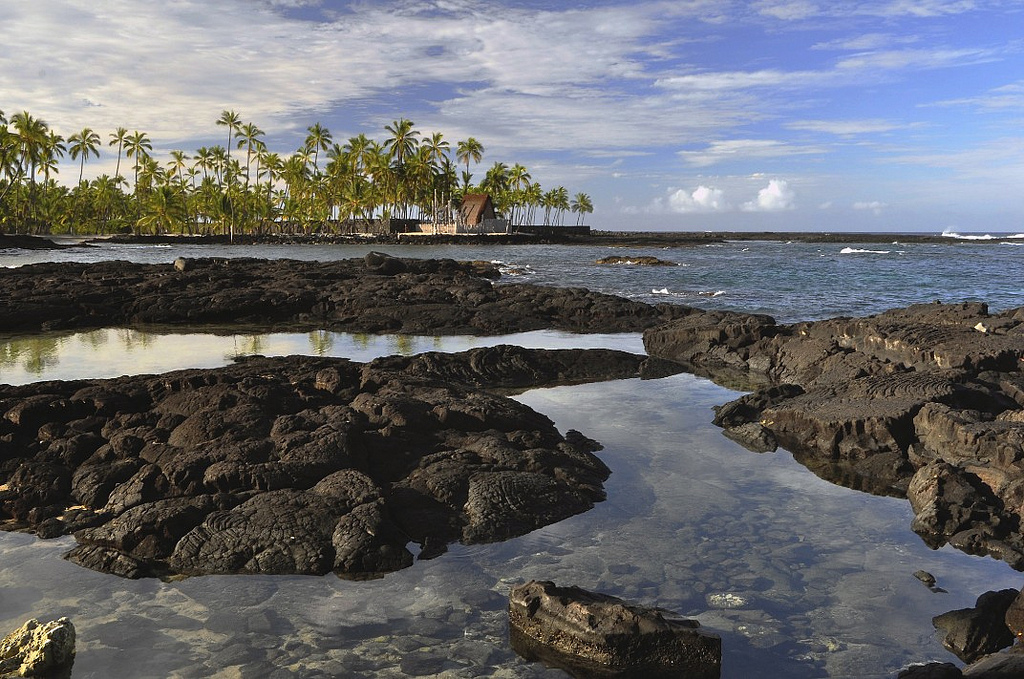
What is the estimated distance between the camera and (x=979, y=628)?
5168 millimetres

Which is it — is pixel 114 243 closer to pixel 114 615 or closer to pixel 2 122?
pixel 2 122

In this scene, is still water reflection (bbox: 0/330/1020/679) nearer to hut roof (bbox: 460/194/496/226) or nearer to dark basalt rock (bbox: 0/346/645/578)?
dark basalt rock (bbox: 0/346/645/578)

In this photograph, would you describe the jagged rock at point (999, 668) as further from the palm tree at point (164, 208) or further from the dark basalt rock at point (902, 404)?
the palm tree at point (164, 208)

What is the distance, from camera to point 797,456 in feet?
32.2

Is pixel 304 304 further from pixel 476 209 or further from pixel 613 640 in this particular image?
pixel 476 209

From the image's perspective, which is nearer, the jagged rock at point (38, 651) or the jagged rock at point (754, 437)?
the jagged rock at point (38, 651)

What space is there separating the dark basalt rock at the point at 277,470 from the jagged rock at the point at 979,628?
329cm

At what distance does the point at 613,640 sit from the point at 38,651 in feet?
11.3

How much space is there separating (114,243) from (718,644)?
3536 inches

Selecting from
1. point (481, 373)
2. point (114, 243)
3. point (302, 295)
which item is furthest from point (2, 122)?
point (481, 373)

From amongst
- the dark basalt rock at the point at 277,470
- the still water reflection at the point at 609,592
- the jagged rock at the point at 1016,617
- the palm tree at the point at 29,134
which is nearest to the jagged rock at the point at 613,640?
the still water reflection at the point at 609,592

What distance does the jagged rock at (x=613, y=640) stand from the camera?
15.9 ft

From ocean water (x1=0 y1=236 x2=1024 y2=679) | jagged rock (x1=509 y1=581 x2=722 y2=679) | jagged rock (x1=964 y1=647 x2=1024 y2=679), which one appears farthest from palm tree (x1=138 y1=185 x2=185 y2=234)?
jagged rock (x1=964 y1=647 x2=1024 y2=679)

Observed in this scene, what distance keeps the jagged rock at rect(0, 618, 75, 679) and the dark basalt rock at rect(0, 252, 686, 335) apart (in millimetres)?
16166
